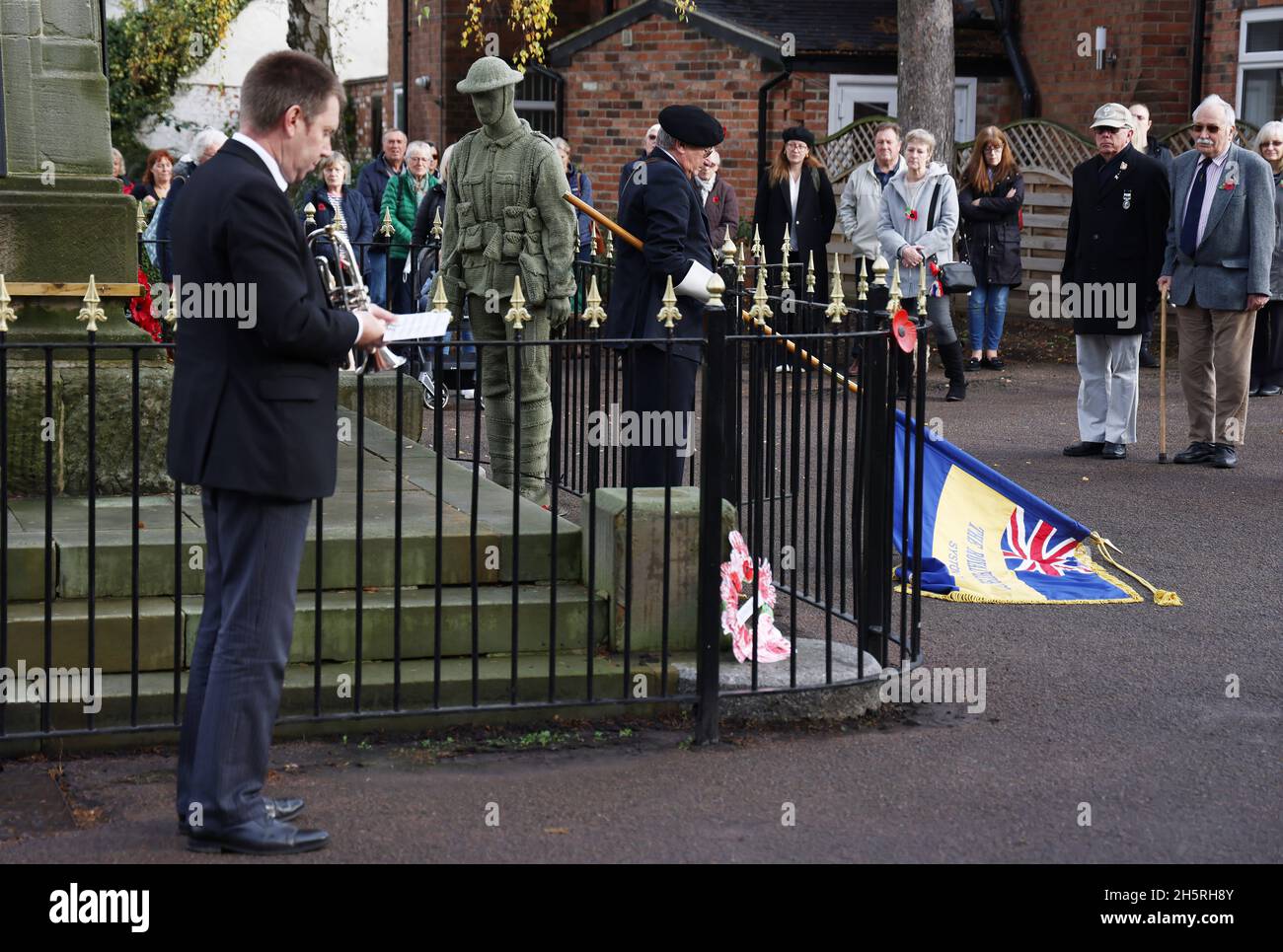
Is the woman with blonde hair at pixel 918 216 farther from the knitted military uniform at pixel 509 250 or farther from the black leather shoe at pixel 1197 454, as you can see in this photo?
the knitted military uniform at pixel 509 250

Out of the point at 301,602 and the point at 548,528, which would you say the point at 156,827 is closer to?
the point at 301,602

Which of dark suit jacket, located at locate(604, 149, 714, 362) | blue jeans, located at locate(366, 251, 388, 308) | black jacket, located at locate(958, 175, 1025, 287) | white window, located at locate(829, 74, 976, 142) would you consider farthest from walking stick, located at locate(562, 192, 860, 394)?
white window, located at locate(829, 74, 976, 142)

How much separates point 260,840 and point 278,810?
0.73 ft

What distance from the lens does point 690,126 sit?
298 inches

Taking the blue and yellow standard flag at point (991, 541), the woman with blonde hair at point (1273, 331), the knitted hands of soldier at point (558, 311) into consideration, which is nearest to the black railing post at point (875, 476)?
the blue and yellow standard flag at point (991, 541)

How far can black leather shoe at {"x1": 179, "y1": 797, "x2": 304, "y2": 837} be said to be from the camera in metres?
4.74

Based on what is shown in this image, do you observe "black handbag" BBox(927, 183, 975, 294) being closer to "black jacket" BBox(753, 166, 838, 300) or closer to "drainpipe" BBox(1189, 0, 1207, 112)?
"black jacket" BBox(753, 166, 838, 300)

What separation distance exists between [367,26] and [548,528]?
32269 mm

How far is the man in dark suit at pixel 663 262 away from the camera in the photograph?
764 centimetres

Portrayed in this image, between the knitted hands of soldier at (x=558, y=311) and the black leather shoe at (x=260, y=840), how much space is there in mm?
4359

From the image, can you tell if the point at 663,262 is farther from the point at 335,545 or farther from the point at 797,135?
A: the point at 797,135

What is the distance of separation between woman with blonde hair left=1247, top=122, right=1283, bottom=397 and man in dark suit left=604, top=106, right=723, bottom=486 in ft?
20.4

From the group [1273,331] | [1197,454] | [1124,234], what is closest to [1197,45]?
[1273,331]

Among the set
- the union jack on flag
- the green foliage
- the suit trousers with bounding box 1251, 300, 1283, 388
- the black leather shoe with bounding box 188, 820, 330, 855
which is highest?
the green foliage
